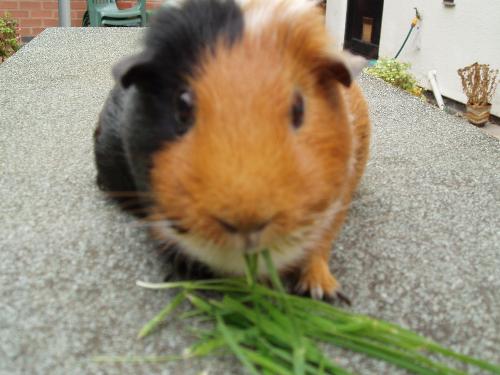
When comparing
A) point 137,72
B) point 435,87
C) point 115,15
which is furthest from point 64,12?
point 137,72

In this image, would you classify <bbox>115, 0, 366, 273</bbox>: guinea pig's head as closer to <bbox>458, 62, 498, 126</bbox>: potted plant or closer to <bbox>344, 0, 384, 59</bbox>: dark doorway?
<bbox>458, 62, 498, 126</bbox>: potted plant

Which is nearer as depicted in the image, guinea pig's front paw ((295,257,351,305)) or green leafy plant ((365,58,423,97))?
guinea pig's front paw ((295,257,351,305))

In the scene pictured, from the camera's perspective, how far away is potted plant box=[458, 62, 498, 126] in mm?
5043

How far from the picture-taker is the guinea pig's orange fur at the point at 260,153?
3.34 feet

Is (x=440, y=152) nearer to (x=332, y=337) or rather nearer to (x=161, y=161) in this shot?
(x=332, y=337)

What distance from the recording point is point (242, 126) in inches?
41.7

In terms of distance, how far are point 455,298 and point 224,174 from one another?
2.74 feet

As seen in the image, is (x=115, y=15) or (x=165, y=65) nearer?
(x=165, y=65)

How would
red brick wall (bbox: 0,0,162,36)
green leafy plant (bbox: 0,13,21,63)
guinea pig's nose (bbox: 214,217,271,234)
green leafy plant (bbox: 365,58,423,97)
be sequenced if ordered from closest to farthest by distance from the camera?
guinea pig's nose (bbox: 214,217,271,234), green leafy plant (bbox: 365,58,423,97), green leafy plant (bbox: 0,13,21,63), red brick wall (bbox: 0,0,162,36)

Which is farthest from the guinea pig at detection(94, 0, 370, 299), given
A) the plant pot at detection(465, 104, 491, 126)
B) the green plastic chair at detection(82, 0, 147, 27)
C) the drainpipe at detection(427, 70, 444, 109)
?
the green plastic chair at detection(82, 0, 147, 27)

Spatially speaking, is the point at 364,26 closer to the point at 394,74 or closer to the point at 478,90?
the point at 394,74

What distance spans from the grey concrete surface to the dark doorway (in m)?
5.13

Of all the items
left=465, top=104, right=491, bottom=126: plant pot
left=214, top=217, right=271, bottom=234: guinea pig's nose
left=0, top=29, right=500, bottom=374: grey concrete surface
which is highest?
left=214, top=217, right=271, bottom=234: guinea pig's nose

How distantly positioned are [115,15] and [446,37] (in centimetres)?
447
